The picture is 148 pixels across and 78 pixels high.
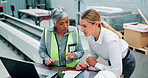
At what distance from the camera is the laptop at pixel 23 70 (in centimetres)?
118

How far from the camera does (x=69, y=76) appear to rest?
1296 mm

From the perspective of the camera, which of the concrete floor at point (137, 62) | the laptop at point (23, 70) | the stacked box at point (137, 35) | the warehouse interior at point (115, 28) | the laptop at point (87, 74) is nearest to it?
the laptop at point (23, 70)

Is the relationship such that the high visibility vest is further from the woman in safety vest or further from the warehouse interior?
the warehouse interior

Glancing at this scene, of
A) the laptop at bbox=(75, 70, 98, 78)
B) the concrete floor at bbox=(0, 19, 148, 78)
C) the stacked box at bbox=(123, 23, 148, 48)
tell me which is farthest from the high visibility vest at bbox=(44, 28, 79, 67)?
the stacked box at bbox=(123, 23, 148, 48)

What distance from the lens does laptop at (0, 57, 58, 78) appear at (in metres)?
1.18

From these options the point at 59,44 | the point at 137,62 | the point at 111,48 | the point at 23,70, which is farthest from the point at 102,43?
the point at 137,62

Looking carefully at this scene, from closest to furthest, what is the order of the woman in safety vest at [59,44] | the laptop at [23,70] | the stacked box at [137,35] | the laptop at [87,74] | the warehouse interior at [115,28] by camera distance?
the laptop at [23,70], the laptop at [87,74], the woman in safety vest at [59,44], the warehouse interior at [115,28], the stacked box at [137,35]

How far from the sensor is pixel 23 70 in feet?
4.06

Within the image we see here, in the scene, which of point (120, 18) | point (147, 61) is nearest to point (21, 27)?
point (120, 18)

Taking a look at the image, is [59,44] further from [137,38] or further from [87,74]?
[137,38]

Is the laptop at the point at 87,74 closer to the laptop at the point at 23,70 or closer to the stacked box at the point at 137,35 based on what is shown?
the laptop at the point at 23,70

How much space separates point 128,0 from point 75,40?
3570 millimetres

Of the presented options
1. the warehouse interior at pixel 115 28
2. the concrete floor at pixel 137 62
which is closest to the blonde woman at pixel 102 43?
the warehouse interior at pixel 115 28

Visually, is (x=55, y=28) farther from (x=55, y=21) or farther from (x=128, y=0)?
(x=128, y=0)
